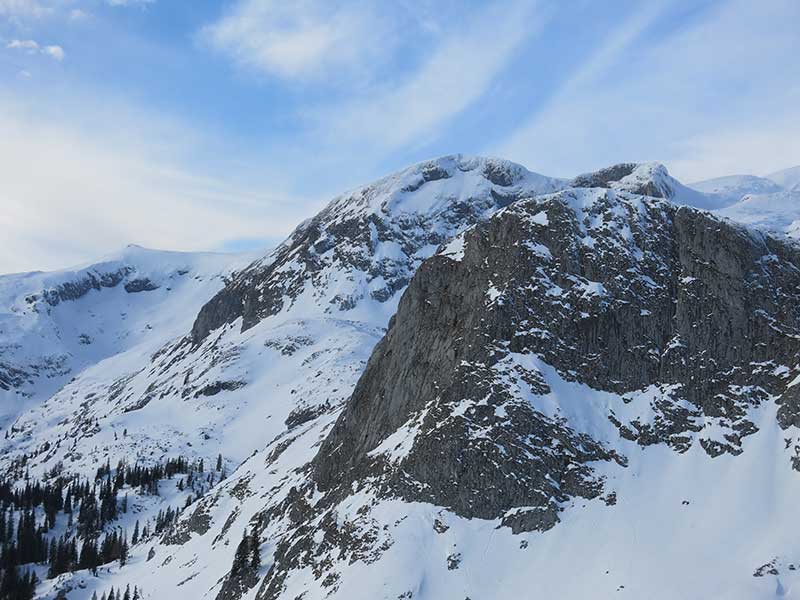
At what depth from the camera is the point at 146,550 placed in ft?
438

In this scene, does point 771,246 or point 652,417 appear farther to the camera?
point 771,246

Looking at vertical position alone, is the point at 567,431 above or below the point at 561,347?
below

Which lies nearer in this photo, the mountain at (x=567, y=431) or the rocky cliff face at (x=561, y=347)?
the mountain at (x=567, y=431)

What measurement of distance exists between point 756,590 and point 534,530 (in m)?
19.8

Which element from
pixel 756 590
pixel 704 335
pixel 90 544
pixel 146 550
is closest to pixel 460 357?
pixel 704 335

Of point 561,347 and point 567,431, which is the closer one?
point 567,431

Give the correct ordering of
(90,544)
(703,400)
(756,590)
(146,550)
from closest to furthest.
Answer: (756,590) → (703,400) → (146,550) → (90,544)

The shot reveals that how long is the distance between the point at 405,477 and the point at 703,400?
106 feet

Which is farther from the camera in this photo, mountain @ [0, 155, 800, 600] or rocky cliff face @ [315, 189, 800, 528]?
rocky cliff face @ [315, 189, 800, 528]

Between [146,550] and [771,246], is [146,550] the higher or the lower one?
the lower one

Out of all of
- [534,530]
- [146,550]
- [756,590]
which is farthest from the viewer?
[146,550]

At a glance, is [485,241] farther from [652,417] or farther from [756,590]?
[756,590]

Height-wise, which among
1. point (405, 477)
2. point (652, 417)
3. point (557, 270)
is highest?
point (557, 270)

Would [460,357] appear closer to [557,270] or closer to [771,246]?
[557,270]
